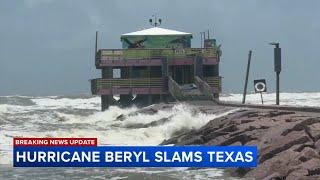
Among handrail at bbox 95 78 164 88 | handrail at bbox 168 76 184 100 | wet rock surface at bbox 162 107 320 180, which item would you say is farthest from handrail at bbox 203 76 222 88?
wet rock surface at bbox 162 107 320 180

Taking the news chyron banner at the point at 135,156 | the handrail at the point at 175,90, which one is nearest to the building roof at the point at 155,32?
the handrail at the point at 175,90

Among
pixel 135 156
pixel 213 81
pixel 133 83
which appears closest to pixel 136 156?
pixel 135 156

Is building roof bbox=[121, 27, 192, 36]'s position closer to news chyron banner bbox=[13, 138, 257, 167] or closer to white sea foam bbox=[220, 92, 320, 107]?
white sea foam bbox=[220, 92, 320, 107]

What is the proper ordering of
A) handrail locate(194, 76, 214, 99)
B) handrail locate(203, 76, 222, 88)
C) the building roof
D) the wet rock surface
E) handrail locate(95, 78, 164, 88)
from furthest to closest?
the building roof → handrail locate(203, 76, 222, 88) → handrail locate(95, 78, 164, 88) → handrail locate(194, 76, 214, 99) → the wet rock surface

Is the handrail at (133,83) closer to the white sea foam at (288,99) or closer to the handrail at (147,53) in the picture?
the handrail at (147,53)

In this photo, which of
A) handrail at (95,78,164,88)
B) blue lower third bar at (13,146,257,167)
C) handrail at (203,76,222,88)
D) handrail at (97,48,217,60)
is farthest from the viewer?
handrail at (97,48,217,60)

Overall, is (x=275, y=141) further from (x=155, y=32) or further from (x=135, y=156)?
(x=155, y=32)
